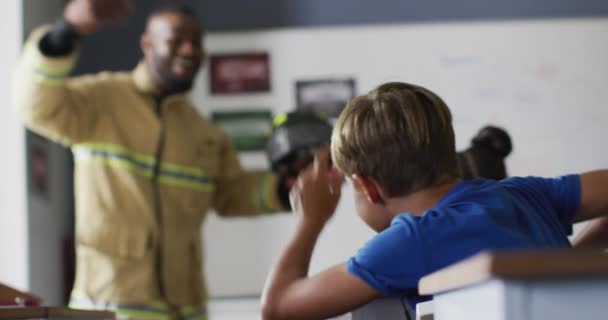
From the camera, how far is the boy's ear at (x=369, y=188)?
142 centimetres

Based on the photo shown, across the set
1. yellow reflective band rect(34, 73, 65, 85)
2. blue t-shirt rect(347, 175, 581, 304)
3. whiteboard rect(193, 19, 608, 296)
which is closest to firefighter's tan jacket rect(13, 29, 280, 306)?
yellow reflective band rect(34, 73, 65, 85)

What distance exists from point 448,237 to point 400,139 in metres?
0.20

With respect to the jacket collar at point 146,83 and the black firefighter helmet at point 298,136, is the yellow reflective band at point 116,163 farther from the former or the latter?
the black firefighter helmet at point 298,136

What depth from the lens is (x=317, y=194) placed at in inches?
60.1

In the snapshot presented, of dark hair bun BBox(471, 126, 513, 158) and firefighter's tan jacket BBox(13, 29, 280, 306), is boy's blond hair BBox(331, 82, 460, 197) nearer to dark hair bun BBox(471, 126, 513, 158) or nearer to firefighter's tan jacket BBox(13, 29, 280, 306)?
dark hair bun BBox(471, 126, 513, 158)

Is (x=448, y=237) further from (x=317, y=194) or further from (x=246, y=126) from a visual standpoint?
(x=246, y=126)

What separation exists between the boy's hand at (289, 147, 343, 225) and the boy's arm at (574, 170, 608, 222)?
0.35 m

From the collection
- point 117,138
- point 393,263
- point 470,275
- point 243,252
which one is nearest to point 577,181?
point 393,263

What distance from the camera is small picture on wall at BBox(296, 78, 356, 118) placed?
4328 millimetres

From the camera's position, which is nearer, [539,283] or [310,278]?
[539,283]

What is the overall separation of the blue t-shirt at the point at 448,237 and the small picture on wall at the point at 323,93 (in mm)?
3005

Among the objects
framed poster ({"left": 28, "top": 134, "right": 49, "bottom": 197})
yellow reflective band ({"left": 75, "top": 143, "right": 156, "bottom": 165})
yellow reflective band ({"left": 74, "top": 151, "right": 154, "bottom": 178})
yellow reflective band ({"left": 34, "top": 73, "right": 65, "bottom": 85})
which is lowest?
framed poster ({"left": 28, "top": 134, "right": 49, "bottom": 197})

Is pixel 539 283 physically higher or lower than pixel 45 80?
higher

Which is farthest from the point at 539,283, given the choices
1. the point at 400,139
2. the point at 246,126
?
the point at 246,126
